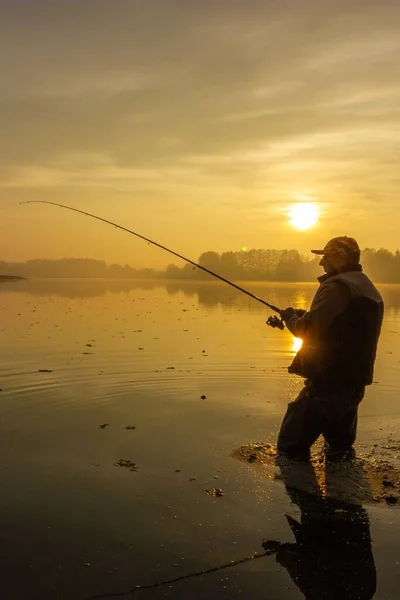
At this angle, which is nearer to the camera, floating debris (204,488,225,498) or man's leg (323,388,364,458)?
floating debris (204,488,225,498)

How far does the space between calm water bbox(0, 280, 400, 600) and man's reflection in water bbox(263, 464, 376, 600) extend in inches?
4.3

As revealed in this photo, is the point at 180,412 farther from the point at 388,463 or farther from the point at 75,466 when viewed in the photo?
the point at 388,463

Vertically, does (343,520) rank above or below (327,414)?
below

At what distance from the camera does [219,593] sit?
448cm

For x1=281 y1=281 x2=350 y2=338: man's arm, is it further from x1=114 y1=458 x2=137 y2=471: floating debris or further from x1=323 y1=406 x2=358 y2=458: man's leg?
x1=114 y1=458 x2=137 y2=471: floating debris

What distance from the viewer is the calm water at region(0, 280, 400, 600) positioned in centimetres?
479

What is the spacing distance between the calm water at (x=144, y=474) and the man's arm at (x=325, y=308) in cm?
199

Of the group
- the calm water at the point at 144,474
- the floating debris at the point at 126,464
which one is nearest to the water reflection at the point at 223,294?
the calm water at the point at 144,474

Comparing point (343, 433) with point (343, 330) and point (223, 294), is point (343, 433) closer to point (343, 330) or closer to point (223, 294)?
point (343, 330)

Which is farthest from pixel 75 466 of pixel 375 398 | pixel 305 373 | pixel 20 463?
pixel 375 398

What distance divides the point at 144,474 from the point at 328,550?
2683 millimetres

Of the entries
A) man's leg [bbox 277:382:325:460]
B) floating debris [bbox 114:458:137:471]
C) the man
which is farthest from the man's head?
floating debris [bbox 114:458:137:471]

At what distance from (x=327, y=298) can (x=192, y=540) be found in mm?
3543

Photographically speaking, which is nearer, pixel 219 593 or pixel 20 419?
pixel 219 593
